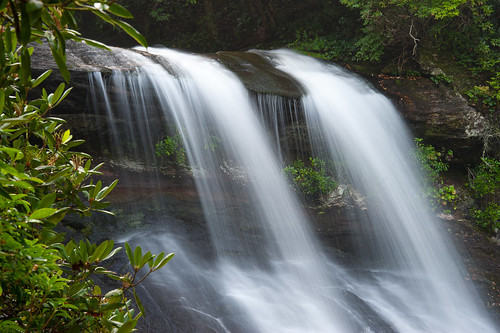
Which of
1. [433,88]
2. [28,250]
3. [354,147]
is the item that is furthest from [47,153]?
[433,88]

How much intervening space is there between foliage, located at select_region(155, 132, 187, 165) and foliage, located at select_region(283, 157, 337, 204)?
5.94 ft

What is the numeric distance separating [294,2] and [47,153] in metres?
11.3

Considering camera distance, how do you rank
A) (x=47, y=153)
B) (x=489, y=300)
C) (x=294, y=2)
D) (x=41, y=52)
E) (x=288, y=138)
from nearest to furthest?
1. (x=47, y=153)
2. (x=41, y=52)
3. (x=489, y=300)
4. (x=288, y=138)
5. (x=294, y=2)

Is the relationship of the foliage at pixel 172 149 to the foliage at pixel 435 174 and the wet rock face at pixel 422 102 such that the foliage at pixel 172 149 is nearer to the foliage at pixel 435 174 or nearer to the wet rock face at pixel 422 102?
the wet rock face at pixel 422 102

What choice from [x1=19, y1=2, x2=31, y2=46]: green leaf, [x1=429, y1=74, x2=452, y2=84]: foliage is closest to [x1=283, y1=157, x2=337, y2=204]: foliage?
[x1=429, y1=74, x2=452, y2=84]: foliage

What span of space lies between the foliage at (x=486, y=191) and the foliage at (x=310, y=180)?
276 centimetres

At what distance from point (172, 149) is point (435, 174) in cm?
500

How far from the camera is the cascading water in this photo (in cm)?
454

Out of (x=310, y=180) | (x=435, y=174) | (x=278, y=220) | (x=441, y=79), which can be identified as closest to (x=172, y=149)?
(x=278, y=220)

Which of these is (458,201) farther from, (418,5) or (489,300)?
(418,5)

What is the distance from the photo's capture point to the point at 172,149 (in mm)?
6219

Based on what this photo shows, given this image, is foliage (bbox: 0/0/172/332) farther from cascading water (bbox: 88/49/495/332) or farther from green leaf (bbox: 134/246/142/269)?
cascading water (bbox: 88/49/495/332)

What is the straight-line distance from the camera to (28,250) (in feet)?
3.73

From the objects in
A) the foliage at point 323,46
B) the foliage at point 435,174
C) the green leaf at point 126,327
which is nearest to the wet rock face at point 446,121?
the foliage at point 435,174
